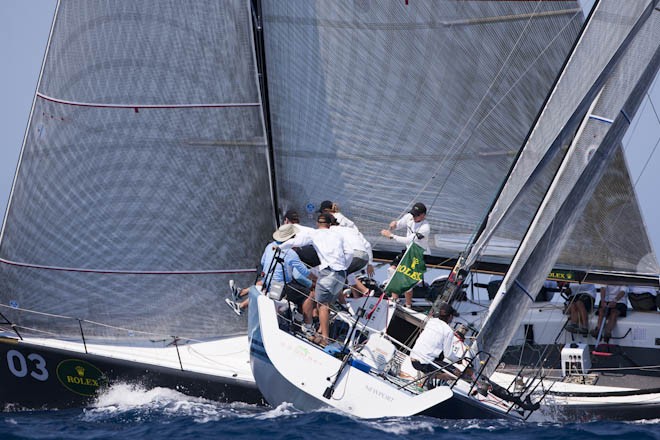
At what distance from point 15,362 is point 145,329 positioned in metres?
1.46

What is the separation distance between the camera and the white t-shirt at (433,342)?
1105 centimetres

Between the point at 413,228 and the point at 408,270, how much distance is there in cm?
131

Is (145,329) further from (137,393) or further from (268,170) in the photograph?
(268,170)

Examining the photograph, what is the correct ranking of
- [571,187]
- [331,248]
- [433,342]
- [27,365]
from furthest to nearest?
1. [27,365]
2. [331,248]
3. [571,187]
4. [433,342]

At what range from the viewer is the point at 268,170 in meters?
13.5

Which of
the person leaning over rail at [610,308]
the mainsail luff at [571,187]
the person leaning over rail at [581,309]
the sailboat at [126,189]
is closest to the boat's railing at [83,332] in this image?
the sailboat at [126,189]

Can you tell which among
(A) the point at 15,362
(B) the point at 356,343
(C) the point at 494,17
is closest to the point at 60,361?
(A) the point at 15,362

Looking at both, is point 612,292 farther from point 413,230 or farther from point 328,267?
point 328,267

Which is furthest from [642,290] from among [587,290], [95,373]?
[95,373]

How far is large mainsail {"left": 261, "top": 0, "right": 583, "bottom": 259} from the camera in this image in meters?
13.1

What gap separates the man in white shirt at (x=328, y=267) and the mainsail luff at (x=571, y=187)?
4.95ft

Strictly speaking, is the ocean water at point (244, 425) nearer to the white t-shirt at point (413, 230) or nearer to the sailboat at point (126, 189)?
the sailboat at point (126, 189)

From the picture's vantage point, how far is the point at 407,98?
44.0 ft

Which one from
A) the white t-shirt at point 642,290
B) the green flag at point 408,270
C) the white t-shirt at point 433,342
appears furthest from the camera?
the white t-shirt at point 642,290
